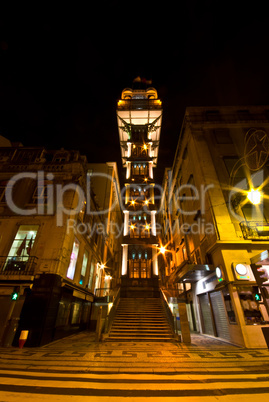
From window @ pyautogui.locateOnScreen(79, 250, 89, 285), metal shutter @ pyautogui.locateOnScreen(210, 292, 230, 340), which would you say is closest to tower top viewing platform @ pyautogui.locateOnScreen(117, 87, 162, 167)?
window @ pyautogui.locateOnScreen(79, 250, 89, 285)

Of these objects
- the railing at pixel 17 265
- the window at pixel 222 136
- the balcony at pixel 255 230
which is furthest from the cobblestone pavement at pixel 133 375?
the window at pixel 222 136

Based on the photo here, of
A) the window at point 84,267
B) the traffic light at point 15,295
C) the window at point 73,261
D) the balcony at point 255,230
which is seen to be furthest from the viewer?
the window at point 84,267

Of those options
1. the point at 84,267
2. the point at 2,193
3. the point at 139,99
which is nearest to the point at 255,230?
the point at 84,267

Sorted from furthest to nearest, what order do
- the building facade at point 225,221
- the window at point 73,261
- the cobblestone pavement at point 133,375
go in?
the window at point 73,261 → the building facade at point 225,221 → the cobblestone pavement at point 133,375

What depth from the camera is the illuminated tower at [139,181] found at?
82.1 ft

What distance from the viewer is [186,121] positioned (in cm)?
1936

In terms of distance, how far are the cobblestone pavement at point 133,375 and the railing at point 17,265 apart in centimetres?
380

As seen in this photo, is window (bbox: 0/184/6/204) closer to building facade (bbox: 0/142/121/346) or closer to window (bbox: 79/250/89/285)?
building facade (bbox: 0/142/121/346)

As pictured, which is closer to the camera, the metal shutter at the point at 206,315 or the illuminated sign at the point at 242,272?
the illuminated sign at the point at 242,272

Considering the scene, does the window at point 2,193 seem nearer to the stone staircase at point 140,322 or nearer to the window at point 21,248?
the window at point 21,248

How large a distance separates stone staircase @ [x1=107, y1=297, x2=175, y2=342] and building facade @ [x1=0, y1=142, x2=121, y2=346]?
3.68 metres

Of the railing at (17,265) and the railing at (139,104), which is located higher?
the railing at (139,104)

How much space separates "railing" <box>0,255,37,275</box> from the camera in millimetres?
10425

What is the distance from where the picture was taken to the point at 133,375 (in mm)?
5152
